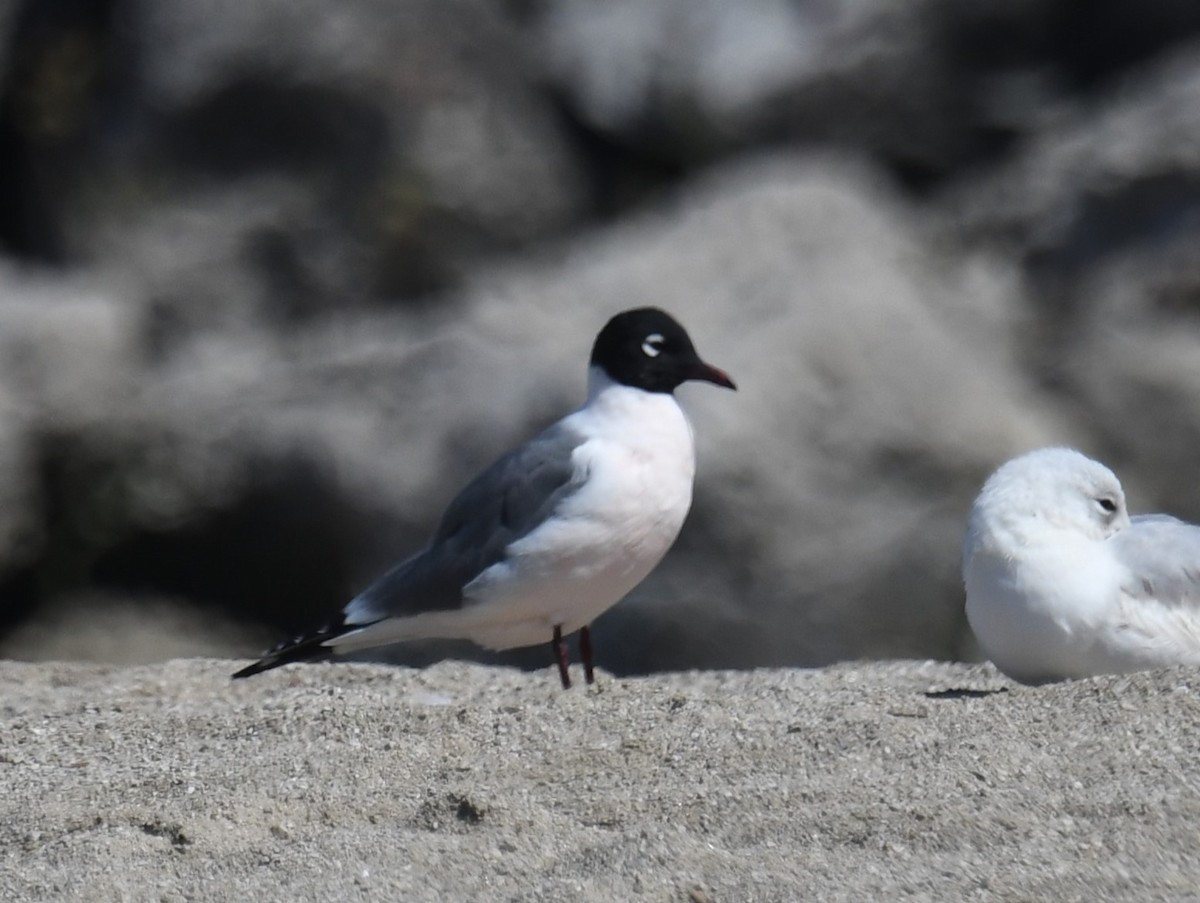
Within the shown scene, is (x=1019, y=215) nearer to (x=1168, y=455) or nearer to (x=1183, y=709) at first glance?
(x=1168, y=455)

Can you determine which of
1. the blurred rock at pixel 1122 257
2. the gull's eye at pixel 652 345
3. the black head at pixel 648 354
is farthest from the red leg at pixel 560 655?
the blurred rock at pixel 1122 257

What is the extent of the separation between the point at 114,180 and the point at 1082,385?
238 inches

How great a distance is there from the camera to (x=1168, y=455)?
→ 9.19 m

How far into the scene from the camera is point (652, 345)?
6.22 metres

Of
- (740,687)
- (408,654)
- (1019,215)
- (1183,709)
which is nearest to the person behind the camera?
(1183,709)

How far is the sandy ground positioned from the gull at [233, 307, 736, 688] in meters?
0.88

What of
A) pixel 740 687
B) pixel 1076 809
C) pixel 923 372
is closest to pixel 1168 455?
pixel 923 372

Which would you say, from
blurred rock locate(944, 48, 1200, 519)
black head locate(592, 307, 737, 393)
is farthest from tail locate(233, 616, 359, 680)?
blurred rock locate(944, 48, 1200, 519)

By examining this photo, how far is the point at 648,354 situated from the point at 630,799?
2.53 meters

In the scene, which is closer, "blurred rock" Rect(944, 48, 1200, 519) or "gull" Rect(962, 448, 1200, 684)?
"gull" Rect(962, 448, 1200, 684)

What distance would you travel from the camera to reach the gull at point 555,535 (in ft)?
18.9

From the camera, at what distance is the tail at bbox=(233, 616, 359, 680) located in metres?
5.78

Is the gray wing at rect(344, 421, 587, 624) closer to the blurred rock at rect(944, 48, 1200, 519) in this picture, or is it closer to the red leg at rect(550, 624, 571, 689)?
the red leg at rect(550, 624, 571, 689)

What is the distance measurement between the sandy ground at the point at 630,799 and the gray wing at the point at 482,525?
0.97m
